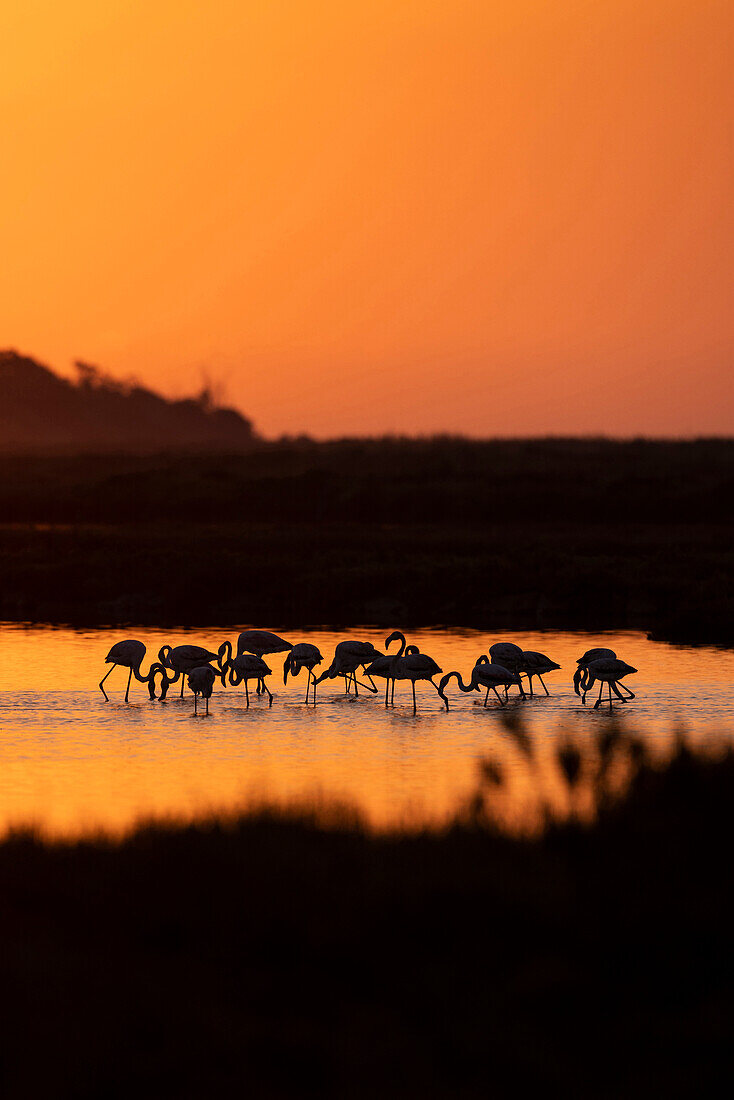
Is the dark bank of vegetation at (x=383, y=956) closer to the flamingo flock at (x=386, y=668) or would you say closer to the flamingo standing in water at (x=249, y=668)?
the flamingo flock at (x=386, y=668)

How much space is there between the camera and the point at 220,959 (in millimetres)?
8273

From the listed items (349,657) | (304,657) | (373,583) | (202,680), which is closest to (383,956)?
(202,680)

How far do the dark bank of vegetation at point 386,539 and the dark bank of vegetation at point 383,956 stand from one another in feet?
67.0

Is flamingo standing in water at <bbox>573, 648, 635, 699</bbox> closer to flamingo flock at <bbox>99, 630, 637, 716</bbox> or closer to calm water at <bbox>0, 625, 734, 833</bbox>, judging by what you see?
flamingo flock at <bbox>99, 630, 637, 716</bbox>

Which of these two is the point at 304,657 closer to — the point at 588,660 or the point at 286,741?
the point at 286,741

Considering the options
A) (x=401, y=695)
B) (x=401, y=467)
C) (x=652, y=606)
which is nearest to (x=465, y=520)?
(x=401, y=467)

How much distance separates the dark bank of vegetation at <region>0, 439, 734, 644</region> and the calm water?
10.5 m

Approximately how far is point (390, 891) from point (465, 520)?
72.4 meters

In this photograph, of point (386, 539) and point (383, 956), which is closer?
point (383, 956)

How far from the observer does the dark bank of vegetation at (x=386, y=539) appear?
1510 inches

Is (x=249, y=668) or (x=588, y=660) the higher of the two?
(x=588, y=660)

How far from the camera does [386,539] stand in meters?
55.2

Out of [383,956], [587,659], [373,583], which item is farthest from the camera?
[373,583]

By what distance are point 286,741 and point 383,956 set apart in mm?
8401
